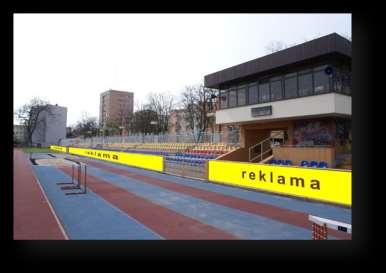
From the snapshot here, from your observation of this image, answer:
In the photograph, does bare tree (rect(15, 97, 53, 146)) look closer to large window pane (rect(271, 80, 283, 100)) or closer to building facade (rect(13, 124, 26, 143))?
building facade (rect(13, 124, 26, 143))

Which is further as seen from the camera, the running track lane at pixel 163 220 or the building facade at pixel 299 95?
the building facade at pixel 299 95

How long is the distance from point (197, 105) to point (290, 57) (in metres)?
38.8

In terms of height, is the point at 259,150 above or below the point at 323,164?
above

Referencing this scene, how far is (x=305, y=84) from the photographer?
1656 centimetres

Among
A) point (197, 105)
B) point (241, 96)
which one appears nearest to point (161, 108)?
point (197, 105)

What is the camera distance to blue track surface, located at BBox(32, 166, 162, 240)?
272 inches

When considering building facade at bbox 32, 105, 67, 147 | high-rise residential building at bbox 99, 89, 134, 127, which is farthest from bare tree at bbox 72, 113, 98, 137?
high-rise residential building at bbox 99, 89, 134, 127

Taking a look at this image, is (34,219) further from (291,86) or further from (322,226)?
(291,86)

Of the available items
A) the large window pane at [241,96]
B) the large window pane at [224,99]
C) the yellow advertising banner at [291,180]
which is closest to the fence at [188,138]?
the large window pane at [224,99]

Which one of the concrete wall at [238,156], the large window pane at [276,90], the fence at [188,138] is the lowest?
the concrete wall at [238,156]

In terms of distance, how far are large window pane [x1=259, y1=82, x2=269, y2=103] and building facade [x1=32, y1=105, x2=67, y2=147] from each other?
256 feet

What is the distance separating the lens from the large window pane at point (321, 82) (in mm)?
15380

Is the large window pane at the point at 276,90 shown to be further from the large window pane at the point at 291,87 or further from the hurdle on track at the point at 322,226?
the hurdle on track at the point at 322,226

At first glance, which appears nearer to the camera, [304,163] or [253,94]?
[304,163]
